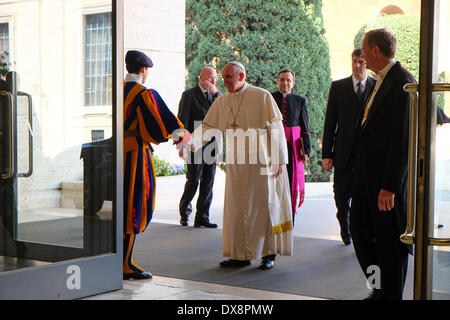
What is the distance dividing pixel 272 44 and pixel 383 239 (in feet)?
37.6

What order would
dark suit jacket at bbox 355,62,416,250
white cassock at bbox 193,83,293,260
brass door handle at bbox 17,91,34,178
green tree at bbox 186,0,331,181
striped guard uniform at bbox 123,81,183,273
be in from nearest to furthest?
1. dark suit jacket at bbox 355,62,416,250
2. brass door handle at bbox 17,91,34,178
3. striped guard uniform at bbox 123,81,183,273
4. white cassock at bbox 193,83,293,260
5. green tree at bbox 186,0,331,181

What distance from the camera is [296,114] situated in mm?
7035

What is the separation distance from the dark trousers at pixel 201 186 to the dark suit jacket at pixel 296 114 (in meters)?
1.53

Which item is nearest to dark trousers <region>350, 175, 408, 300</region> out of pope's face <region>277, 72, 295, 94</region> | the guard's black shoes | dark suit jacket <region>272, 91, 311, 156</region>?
dark suit jacket <region>272, 91, 311, 156</region>

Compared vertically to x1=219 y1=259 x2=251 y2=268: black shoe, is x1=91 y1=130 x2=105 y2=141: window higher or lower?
higher

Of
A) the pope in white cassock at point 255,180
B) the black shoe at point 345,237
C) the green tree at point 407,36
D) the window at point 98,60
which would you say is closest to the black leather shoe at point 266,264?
the pope in white cassock at point 255,180

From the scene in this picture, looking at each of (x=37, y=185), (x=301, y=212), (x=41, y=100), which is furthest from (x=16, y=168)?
(x=301, y=212)

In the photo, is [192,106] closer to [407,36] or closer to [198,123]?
[198,123]

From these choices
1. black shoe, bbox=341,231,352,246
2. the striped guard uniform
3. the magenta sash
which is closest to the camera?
the striped guard uniform

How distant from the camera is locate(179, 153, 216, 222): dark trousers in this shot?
8.13 meters

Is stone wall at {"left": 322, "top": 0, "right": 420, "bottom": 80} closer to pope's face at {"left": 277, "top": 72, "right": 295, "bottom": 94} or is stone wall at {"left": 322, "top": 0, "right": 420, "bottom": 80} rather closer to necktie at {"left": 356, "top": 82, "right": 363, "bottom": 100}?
pope's face at {"left": 277, "top": 72, "right": 295, "bottom": 94}

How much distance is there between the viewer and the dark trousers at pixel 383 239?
414 cm

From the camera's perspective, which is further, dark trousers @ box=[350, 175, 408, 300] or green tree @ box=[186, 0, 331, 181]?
green tree @ box=[186, 0, 331, 181]
